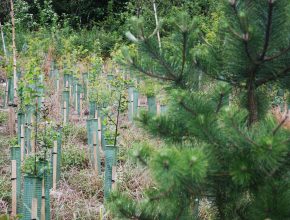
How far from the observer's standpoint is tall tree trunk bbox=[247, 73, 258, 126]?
2225 mm

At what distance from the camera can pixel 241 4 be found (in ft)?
6.73

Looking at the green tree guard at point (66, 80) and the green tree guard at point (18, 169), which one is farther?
the green tree guard at point (66, 80)

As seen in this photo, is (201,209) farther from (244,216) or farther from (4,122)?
(4,122)

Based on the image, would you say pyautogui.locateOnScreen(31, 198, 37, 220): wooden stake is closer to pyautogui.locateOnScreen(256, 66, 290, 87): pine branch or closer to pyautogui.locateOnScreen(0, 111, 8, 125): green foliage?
pyautogui.locateOnScreen(256, 66, 290, 87): pine branch

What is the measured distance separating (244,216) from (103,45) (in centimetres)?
852

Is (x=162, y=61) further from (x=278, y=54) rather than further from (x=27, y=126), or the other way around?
(x=27, y=126)

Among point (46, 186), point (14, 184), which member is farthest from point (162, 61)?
point (14, 184)

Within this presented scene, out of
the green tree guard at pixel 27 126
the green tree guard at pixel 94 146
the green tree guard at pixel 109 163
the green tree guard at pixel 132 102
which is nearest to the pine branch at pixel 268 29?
the green tree guard at pixel 109 163

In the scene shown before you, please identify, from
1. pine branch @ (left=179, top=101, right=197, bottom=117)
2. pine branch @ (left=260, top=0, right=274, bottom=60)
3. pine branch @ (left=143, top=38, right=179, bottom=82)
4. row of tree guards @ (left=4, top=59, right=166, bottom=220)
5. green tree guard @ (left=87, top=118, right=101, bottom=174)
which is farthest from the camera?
green tree guard @ (left=87, top=118, right=101, bottom=174)

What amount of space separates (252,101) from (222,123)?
38 centimetres

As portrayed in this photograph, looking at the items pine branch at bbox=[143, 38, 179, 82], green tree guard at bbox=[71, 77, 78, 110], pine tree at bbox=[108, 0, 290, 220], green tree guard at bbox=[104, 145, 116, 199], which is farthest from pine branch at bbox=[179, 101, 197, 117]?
green tree guard at bbox=[71, 77, 78, 110]

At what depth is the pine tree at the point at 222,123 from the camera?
1.79 m

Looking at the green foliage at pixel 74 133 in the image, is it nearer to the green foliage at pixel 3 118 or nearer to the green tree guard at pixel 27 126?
the green tree guard at pixel 27 126

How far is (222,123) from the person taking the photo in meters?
1.97
